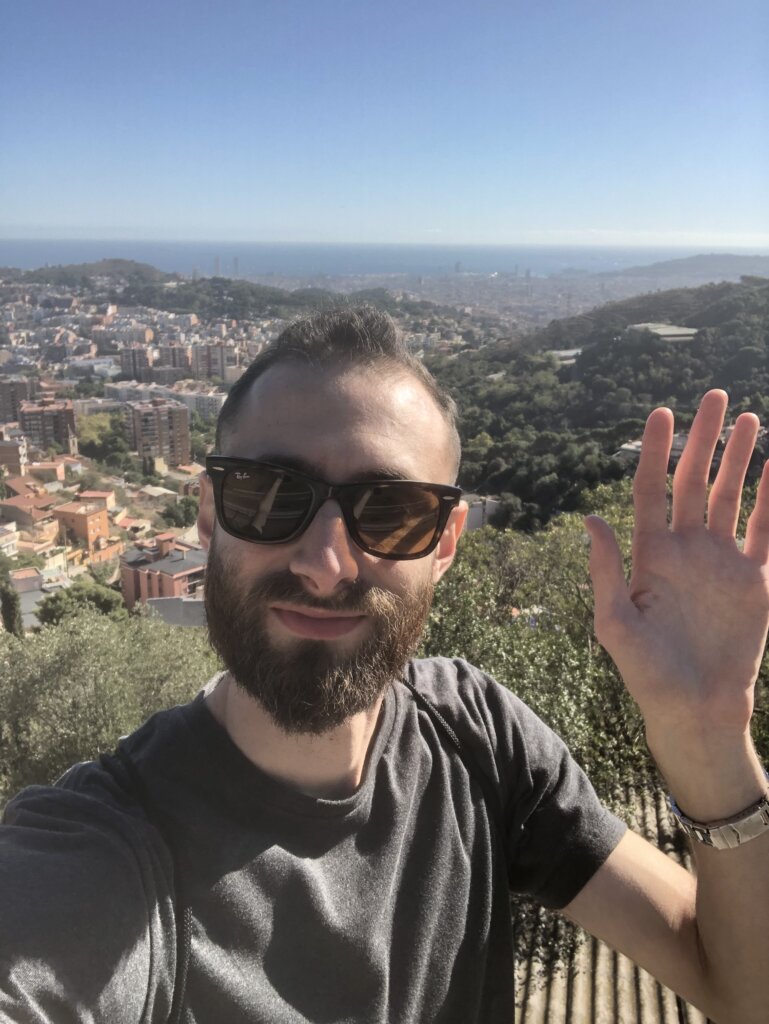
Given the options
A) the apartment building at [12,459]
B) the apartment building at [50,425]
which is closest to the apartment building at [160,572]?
the apartment building at [12,459]

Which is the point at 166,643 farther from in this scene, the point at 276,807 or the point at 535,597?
the point at 276,807

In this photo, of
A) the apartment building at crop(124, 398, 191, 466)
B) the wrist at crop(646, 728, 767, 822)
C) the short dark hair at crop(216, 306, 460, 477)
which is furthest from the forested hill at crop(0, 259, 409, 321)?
the wrist at crop(646, 728, 767, 822)

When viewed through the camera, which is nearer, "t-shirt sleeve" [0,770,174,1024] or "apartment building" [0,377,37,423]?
"t-shirt sleeve" [0,770,174,1024]

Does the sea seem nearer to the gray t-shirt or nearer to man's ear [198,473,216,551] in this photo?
man's ear [198,473,216,551]

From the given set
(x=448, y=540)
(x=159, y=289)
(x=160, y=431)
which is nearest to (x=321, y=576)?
(x=448, y=540)

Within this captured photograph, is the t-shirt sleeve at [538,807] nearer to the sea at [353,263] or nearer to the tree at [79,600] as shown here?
the tree at [79,600]

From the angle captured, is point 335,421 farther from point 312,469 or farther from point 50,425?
point 50,425
